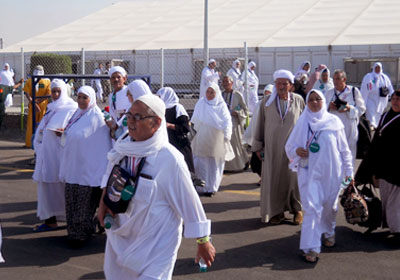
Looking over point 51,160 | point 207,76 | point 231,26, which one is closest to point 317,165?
point 51,160

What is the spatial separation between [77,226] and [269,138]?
2.68 m

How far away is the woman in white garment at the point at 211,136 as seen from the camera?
402 inches

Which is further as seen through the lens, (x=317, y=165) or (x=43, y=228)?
(x=43, y=228)

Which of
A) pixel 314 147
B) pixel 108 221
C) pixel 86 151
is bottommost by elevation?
pixel 108 221

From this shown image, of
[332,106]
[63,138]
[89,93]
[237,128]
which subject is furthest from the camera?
[237,128]

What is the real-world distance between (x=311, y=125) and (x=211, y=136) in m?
3.53

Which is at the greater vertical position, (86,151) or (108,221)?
(86,151)

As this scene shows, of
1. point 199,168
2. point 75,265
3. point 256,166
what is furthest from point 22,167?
point 75,265

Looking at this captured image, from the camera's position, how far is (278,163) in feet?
26.5

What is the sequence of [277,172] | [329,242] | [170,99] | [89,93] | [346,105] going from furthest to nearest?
[346,105] → [170,99] → [277,172] → [89,93] → [329,242]

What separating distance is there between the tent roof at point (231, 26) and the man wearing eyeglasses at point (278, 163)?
21671 millimetres

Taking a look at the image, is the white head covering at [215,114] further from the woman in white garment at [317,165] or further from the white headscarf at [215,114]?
the woman in white garment at [317,165]

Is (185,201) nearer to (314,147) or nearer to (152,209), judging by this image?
(152,209)

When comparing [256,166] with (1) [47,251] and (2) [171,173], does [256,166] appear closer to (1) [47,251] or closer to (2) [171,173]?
(1) [47,251]
